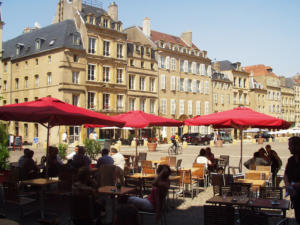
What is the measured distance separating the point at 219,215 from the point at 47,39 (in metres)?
40.2

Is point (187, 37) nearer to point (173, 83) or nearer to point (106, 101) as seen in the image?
point (173, 83)

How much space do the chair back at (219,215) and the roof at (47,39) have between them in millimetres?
35753

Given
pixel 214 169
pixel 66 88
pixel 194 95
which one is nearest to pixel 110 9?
pixel 66 88

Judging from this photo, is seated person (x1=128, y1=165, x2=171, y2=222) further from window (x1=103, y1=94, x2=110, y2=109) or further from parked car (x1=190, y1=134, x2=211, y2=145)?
parked car (x1=190, y1=134, x2=211, y2=145)

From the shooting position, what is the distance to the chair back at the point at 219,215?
209 inches

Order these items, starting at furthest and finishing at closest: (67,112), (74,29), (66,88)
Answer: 1. (74,29)
2. (66,88)
3. (67,112)

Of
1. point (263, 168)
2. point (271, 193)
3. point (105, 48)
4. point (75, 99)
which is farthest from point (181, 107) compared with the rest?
point (271, 193)

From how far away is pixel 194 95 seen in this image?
55.8 meters

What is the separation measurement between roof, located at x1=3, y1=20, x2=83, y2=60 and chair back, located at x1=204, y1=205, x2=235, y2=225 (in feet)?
117

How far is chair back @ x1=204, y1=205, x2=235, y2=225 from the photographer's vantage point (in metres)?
5.32

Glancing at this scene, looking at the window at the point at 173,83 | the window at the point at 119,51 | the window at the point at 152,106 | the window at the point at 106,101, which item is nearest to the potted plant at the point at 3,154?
the window at the point at 106,101

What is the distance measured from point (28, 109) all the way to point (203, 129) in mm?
49448

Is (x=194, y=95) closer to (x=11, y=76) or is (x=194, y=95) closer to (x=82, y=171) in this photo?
(x=11, y=76)

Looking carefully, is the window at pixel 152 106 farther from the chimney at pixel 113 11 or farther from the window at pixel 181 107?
the chimney at pixel 113 11
